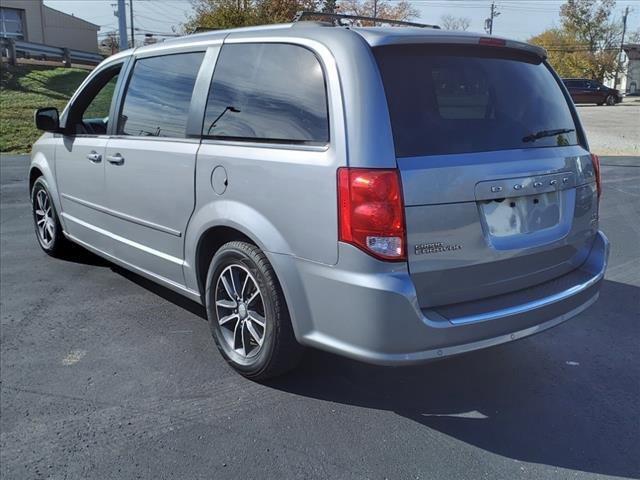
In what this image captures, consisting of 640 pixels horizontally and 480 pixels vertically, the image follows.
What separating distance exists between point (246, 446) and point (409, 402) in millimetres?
904

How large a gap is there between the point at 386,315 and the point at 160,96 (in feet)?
7.62

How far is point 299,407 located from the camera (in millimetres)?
3146

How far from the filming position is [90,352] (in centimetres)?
379

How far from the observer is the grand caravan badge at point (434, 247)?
2639 millimetres

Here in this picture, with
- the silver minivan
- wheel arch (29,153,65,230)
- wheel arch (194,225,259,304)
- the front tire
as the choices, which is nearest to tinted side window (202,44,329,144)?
the silver minivan

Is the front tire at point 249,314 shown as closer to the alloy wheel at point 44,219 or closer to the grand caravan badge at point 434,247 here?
the grand caravan badge at point 434,247

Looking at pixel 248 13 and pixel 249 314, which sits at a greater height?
pixel 248 13

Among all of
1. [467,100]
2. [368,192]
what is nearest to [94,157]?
[368,192]

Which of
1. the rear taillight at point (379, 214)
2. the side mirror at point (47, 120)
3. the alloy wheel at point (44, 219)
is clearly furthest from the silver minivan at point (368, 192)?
the alloy wheel at point (44, 219)

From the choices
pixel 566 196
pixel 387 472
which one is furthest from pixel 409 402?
pixel 566 196

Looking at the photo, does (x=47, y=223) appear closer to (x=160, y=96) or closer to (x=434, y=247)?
(x=160, y=96)

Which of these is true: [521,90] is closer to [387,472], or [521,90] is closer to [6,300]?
[387,472]

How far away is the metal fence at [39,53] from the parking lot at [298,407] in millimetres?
23249

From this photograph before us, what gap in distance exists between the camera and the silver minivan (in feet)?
8.68
